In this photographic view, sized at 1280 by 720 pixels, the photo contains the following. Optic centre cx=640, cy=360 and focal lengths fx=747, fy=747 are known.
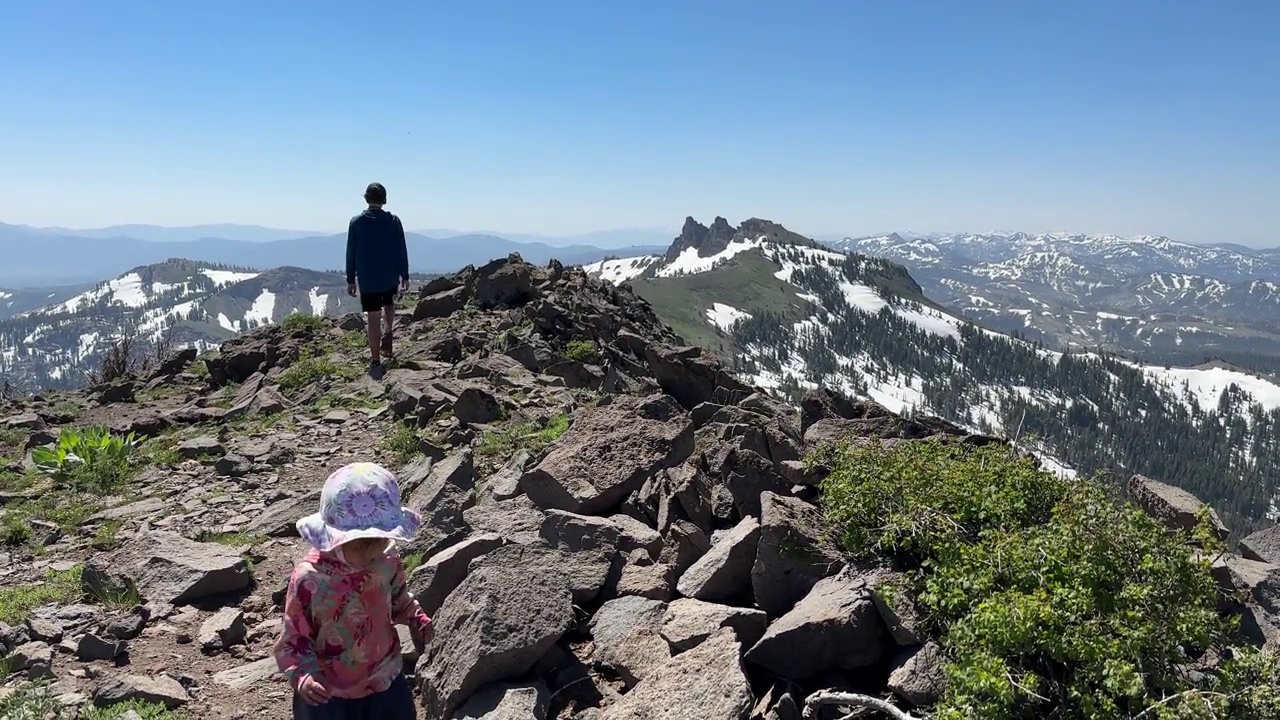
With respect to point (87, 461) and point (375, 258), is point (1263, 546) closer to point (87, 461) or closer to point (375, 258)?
point (375, 258)

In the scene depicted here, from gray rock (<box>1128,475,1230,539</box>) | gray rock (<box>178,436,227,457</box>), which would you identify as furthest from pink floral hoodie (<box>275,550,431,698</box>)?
gray rock (<box>178,436,227,457</box>)

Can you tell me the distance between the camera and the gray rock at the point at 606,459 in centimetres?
895

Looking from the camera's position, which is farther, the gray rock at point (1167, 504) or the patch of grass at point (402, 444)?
the patch of grass at point (402, 444)

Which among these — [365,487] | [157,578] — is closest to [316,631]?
[365,487]

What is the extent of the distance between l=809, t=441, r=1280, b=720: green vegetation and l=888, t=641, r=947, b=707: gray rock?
14cm

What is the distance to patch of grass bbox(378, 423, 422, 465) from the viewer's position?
1220cm

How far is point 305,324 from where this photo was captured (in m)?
22.1

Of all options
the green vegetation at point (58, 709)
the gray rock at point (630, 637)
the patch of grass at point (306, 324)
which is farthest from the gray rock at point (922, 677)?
the patch of grass at point (306, 324)

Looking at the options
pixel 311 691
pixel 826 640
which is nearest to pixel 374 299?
pixel 311 691

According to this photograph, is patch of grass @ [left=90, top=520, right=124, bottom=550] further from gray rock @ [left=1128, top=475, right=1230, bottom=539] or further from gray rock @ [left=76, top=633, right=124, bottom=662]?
gray rock @ [left=1128, top=475, right=1230, bottom=539]

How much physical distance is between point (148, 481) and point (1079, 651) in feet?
42.2

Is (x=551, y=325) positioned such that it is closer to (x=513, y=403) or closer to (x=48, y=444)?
(x=513, y=403)

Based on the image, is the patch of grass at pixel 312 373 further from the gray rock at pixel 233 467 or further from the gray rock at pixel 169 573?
the gray rock at pixel 169 573

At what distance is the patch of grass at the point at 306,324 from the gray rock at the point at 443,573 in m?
16.2
